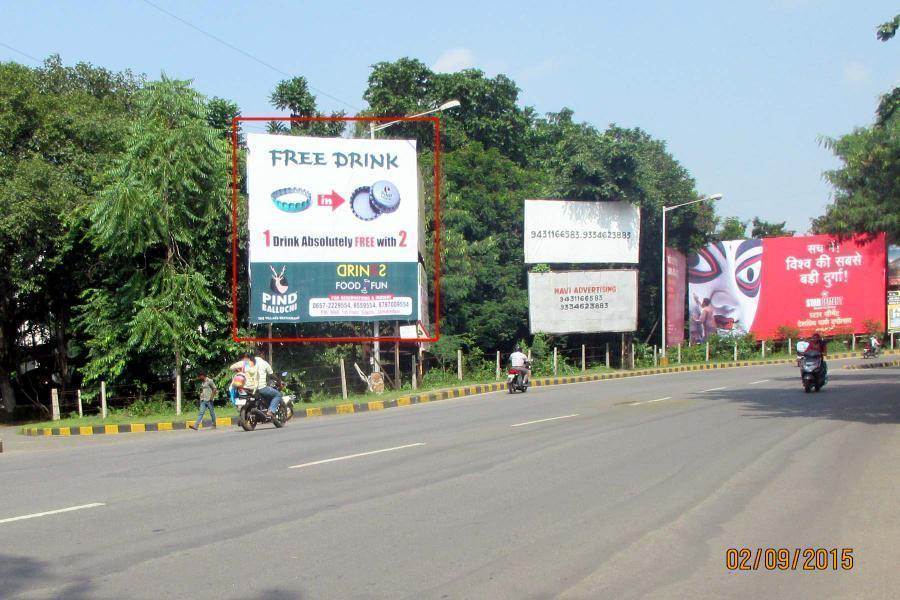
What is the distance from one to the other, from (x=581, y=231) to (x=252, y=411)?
23.2 m

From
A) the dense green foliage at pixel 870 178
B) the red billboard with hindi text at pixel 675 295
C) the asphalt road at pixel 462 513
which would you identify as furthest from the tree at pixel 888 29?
the red billboard with hindi text at pixel 675 295

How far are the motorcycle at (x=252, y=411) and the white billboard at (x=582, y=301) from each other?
66.5ft

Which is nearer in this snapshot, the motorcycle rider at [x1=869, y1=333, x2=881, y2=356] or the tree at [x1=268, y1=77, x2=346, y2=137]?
the tree at [x1=268, y1=77, x2=346, y2=137]

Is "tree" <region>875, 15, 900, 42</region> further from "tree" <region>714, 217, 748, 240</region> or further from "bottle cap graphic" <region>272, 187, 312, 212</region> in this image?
"tree" <region>714, 217, 748, 240</region>

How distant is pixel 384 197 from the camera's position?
24.8 metres

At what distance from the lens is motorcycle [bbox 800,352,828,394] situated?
72.2 ft

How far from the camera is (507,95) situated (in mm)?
49594

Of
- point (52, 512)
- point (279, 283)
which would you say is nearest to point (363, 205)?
point (279, 283)

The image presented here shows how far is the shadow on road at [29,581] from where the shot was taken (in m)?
5.48

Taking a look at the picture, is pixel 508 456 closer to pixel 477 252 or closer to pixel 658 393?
pixel 658 393

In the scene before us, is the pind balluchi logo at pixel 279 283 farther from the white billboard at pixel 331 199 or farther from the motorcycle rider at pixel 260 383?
the motorcycle rider at pixel 260 383

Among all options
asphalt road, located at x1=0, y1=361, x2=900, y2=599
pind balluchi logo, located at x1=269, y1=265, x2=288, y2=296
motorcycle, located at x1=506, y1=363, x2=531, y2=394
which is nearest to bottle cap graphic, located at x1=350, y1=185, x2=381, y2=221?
pind balluchi logo, located at x1=269, y1=265, x2=288, y2=296

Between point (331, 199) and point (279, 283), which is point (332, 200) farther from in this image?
point (279, 283)
